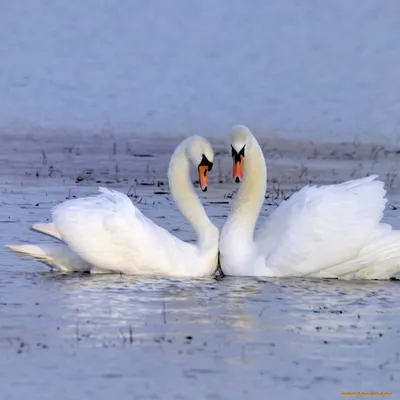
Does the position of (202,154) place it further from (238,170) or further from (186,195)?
(186,195)

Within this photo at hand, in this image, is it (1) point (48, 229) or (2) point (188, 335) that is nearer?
(2) point (188, 335)

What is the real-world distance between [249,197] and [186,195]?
59 centimetres

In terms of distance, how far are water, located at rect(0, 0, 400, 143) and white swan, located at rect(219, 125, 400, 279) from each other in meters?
11.8

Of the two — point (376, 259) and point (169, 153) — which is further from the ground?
point (169, 153)

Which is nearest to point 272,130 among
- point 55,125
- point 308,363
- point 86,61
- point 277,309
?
point 55,125

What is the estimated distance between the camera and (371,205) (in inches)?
539

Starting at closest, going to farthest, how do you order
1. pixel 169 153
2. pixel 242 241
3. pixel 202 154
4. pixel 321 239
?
pixel 321 239
pixel 242 241
pixel 202 154
pixel 169 153

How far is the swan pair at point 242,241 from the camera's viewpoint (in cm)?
1341

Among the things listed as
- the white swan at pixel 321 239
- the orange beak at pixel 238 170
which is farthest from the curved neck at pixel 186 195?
the orange beak at pixel 238 170

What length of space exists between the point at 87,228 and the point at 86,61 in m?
21.3

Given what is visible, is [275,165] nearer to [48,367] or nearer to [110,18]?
[48,367]

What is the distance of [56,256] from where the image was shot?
1378cm

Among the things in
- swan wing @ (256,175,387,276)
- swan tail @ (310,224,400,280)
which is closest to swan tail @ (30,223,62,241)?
swan wing @ (256,175,387,276)

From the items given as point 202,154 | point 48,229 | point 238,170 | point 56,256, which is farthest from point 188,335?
point 202,154
